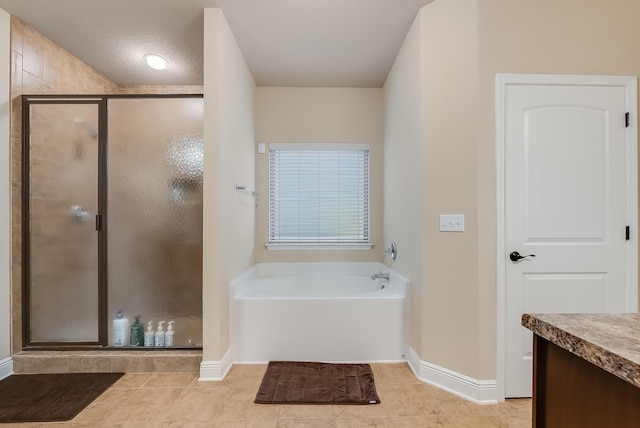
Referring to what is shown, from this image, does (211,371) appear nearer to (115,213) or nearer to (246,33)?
(115,213)

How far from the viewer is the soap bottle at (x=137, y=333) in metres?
2.46

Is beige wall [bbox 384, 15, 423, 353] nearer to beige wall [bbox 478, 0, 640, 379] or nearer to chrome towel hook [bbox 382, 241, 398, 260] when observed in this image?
chrome towel hook [bbox 382, 241, 398, 260]

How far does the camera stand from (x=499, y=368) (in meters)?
2.02

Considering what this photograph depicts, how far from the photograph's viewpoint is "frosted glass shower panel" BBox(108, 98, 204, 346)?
246cm

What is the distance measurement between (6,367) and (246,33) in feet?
9.67

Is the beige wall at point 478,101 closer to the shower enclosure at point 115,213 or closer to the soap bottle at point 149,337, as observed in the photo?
the shower enclosure at point 115,213

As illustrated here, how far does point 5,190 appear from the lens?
2.32m

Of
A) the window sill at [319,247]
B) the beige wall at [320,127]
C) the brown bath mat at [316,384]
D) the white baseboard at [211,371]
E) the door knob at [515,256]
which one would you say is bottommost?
the brown bath mat at [316,384]

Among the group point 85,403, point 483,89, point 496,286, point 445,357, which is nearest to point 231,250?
point 85,403

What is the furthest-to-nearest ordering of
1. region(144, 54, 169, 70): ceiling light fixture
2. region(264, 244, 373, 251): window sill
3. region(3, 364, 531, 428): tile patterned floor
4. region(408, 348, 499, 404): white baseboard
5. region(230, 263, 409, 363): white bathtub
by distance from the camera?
region(264, 244, 373, 251): window sill → region(144, 54, 169, 70): ceiling light fixture → region(230, 263, 409, 363): white bathtub → region(408, 348, 499, 404): white baseboard → region(3, 364, 531, 428): tile patterned floor

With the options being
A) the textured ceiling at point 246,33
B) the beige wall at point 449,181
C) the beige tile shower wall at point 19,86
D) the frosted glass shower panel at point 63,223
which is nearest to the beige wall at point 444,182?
the beige wall at point 449,181

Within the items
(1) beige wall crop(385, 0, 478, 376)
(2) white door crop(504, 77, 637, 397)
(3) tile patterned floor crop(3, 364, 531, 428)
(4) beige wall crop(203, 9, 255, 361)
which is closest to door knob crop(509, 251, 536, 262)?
(2) white door crop(504, 77, 637, 397)

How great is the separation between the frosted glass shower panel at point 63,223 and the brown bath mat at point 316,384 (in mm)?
1377

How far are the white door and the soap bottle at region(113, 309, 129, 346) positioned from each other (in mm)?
2635
